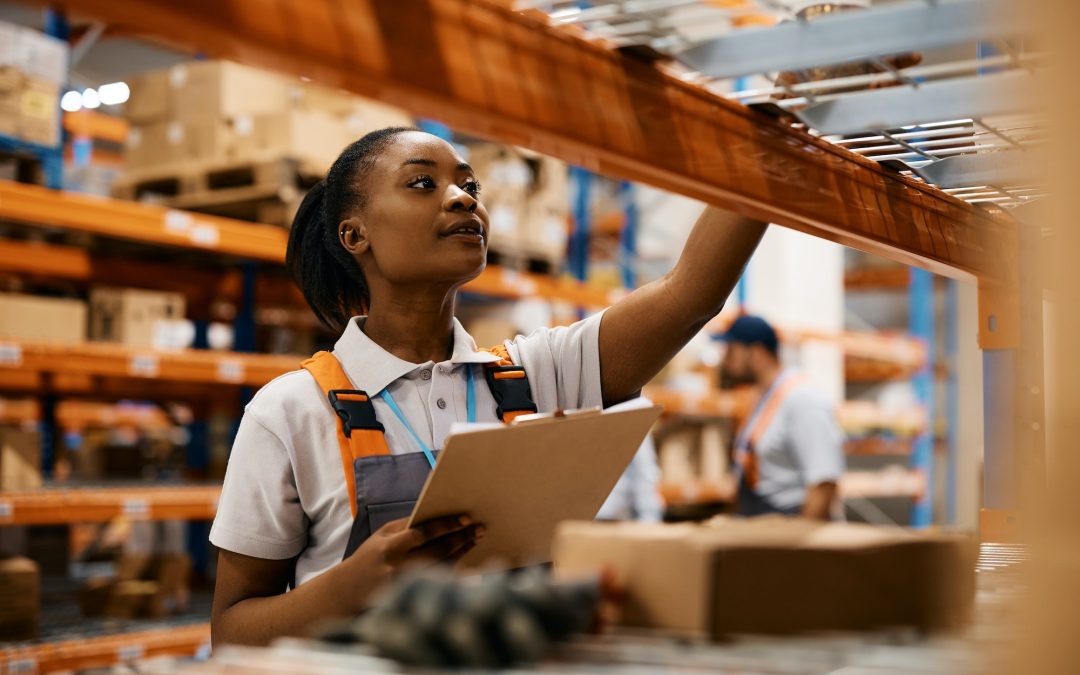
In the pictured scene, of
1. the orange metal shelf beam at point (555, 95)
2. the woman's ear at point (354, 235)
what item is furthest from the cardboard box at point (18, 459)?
the orange metal shelf beam at point (555, 95)

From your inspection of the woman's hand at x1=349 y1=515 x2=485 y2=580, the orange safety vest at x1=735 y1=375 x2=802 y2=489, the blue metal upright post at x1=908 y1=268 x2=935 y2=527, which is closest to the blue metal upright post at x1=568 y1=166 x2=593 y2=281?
the orange safety vest at x1=735 y1=375 x2=802 y2=489

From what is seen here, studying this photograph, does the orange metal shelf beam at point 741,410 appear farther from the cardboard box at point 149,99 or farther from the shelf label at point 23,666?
the shelf label at point 23,666

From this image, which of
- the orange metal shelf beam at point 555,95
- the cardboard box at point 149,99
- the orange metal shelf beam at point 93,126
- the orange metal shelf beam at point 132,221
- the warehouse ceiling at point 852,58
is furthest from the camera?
the orange metal shelf beam at point 93,126

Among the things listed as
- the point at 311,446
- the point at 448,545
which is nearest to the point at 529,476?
the point at 448,545

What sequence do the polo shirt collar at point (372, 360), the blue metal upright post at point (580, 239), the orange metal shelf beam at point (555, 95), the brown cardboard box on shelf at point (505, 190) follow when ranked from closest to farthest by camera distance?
1. the orange metal shelf beam at point (555, 95)
2. the polo shirt collar at point (372, 360)
3. the brown cardboard box on shelf at point (505, 190)
4. the blue metal upright post at point (580, 239)

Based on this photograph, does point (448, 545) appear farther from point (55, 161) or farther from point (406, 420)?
point (55, 161)

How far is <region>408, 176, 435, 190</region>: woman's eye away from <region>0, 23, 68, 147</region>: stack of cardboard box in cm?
244

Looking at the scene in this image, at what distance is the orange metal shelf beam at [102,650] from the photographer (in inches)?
131

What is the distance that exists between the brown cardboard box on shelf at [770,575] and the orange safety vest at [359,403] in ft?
2.49

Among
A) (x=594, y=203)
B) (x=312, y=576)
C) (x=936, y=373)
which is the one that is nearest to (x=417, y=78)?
(x=312, y=576)

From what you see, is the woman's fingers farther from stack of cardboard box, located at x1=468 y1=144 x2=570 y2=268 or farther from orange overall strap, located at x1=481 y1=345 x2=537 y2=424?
stack of cardboard box, located at x1=468 y1=144 x2=570 y2=268

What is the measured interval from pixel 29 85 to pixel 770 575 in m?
3.58

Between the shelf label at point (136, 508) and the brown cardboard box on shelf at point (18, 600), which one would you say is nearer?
the brown cardboard box on shelf at point (18, 600)

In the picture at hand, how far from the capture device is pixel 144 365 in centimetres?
372
